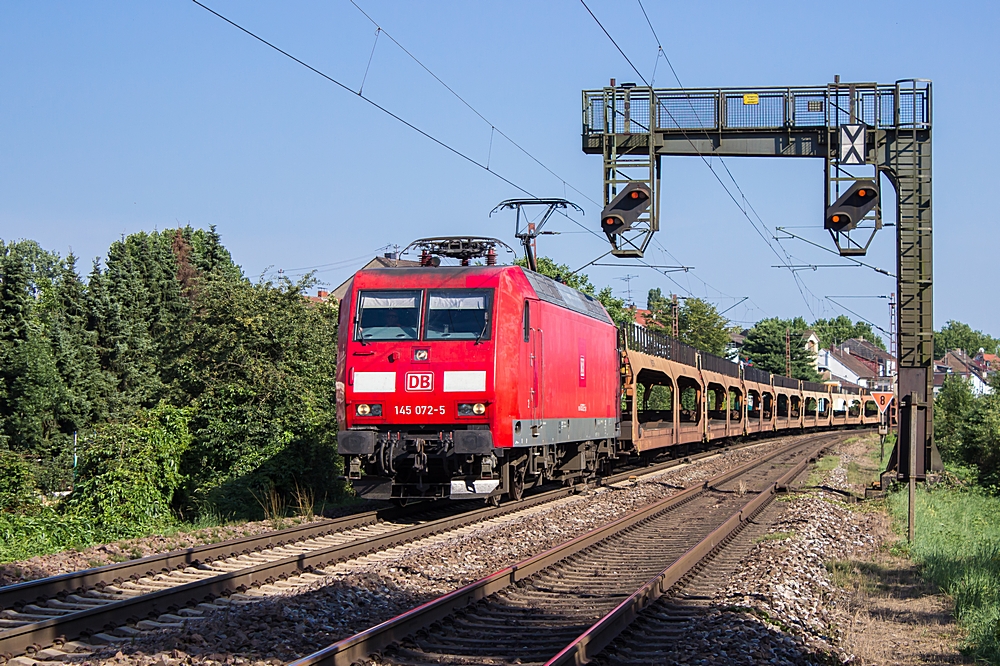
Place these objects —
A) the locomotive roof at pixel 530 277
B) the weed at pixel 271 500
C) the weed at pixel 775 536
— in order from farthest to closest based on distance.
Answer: the weed at pixel 271 500, the locomotive roof at pixel 530 277, the weed at pixel 775 536

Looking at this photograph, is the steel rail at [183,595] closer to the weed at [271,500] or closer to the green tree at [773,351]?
the weed at [271,500]

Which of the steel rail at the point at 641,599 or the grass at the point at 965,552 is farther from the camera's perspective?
the grass at the point at 965,552

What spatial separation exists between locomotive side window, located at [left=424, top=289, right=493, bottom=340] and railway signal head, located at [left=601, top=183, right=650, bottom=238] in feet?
9.86

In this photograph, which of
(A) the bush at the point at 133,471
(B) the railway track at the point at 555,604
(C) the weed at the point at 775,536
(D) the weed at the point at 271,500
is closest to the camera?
(B) the railway track at the point at 555,604

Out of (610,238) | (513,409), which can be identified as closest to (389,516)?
(513,409)

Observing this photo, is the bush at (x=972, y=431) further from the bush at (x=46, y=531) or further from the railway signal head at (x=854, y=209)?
the bush at (x=46, y=531)

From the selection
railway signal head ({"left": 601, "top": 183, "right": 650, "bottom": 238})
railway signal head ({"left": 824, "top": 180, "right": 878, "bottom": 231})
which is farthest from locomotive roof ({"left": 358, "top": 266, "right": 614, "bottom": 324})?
railway signal head ({"left": 824, "top": 180, "right": 878, "bottom": 231})

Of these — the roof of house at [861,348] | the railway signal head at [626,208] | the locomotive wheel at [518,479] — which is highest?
the roof of house at [861,348]

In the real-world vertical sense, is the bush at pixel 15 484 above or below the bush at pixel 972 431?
below

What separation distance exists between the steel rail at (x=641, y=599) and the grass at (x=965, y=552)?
7.97 feet

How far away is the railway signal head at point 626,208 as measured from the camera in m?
16.6

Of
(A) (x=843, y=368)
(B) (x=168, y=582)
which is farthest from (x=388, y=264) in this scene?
(A) (x=843, y=368)

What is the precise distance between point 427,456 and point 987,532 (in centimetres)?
969

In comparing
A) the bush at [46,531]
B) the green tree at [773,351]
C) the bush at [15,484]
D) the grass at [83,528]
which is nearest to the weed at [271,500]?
the grass at [83,528]
